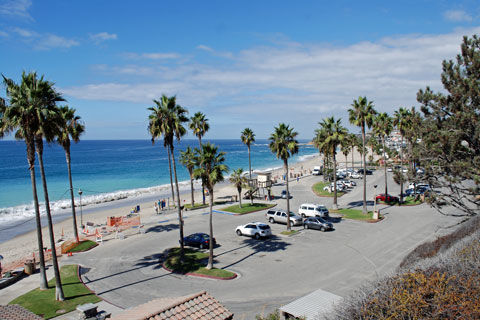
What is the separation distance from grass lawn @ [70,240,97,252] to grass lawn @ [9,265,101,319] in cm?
743

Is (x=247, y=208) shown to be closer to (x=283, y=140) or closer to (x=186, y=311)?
(x=283, y=140)

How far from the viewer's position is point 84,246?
30.1 metres

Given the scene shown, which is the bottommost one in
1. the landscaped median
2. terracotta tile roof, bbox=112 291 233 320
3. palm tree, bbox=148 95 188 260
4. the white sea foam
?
the white sea foam

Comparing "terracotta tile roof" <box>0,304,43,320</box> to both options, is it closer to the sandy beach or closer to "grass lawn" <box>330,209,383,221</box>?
the sandy beach

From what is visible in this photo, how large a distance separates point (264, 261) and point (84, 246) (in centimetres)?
1689

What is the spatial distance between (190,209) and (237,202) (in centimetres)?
805

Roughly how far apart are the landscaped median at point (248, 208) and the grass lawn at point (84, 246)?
18.0 meters

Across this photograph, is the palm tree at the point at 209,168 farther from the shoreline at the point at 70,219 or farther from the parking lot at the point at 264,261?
the shoreline at the point at 70,219

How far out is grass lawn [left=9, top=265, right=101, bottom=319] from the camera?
17.9 m

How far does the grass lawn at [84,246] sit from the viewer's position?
29358mm

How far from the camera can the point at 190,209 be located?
4706 cm

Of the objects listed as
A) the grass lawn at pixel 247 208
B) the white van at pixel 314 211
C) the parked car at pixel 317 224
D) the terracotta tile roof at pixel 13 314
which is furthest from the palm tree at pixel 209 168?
the grass lawn at pixel 247 208

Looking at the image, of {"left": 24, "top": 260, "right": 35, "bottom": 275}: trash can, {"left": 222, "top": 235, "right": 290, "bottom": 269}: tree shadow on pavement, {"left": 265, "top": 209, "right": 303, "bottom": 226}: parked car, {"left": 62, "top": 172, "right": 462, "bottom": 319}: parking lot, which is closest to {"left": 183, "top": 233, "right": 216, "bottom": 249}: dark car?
{"left": 62, "top": 172, "right": 462, "bottom": 319}: parking lot

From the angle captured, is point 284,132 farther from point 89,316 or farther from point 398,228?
point 89,316
